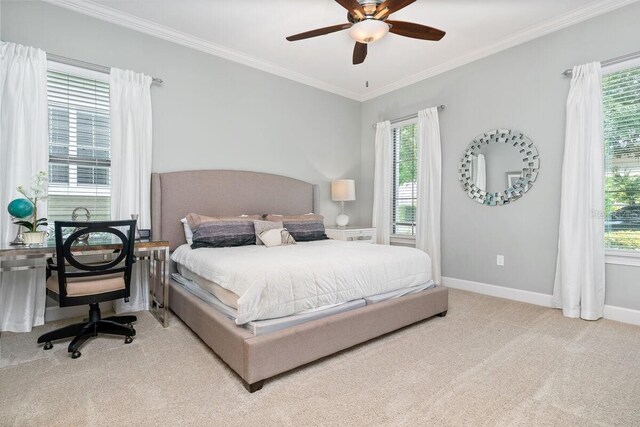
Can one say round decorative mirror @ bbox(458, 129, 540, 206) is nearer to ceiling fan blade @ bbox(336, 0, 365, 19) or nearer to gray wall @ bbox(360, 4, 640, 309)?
gray wall @ bbox(360, 4, 640, 309)

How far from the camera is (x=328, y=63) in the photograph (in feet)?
13.8

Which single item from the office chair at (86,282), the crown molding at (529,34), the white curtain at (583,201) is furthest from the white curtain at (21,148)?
the white curtain at (583,201)

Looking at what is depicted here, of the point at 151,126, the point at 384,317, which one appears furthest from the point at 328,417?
the point at 151,126

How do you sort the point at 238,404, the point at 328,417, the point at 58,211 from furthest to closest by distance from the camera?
the point at 58,211, the point at 238,404, the point at 328,417

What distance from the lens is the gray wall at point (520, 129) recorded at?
2.98 metres

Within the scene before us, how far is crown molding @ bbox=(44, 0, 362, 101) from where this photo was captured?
117 inches

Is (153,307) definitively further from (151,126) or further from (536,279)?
(536,279)

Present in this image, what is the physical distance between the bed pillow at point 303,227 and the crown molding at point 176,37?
2026mm

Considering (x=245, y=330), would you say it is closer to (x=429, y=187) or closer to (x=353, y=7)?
(x=353, y=7)

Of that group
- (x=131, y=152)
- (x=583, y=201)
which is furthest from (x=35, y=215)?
(x=583, y=201)

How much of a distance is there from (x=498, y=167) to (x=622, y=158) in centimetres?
105

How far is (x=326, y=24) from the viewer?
3.31 meters

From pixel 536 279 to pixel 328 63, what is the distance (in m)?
3.57

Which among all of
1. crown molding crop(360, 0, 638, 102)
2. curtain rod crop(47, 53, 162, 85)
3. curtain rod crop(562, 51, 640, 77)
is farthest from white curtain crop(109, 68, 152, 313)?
curtain rod crop(562, 51, 640, 77)
